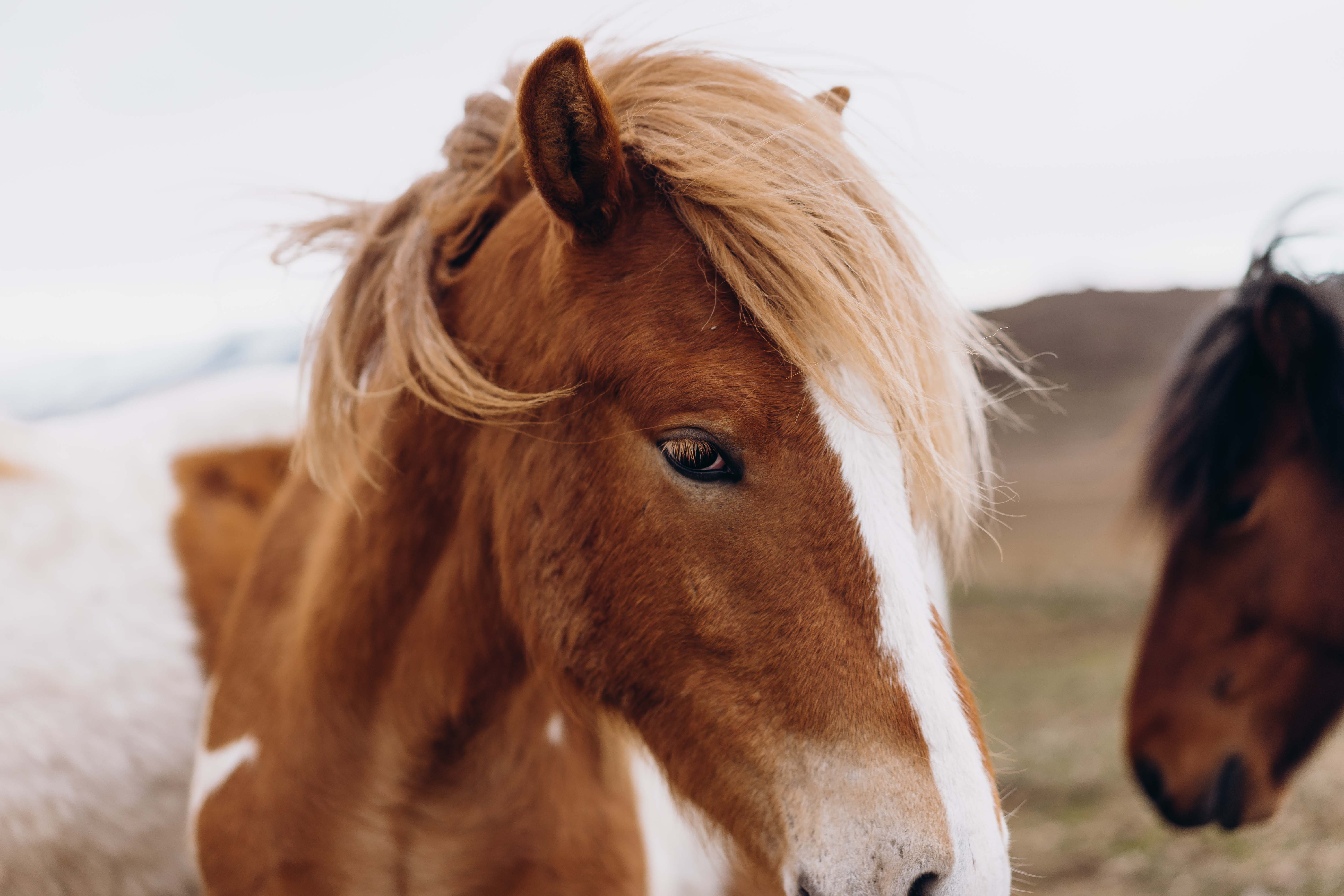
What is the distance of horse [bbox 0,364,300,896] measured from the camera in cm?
182

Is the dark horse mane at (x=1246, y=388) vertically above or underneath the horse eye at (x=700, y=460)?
underneath

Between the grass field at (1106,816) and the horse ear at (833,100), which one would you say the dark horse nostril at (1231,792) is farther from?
the horse ear at (833,100)

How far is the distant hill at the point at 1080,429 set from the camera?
10.9 meters

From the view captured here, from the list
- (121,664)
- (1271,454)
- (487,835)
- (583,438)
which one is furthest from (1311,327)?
(121,664)

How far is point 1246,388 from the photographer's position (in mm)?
2793

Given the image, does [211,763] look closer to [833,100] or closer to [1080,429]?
[833,100]

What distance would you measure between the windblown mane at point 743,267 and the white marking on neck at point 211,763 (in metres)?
0.56

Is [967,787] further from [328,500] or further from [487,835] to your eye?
[328,500]

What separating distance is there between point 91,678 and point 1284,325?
3.48 m

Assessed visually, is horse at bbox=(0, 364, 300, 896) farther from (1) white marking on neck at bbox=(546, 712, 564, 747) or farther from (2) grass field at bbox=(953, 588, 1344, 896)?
(2) grass field at bbox=(953, 588, 1344, 896)

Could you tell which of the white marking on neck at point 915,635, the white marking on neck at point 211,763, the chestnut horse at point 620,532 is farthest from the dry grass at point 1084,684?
the white marking on neck at point 211,763

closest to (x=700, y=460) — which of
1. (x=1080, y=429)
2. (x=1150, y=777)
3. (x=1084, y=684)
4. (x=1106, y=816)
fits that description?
(x=1150, y=777)

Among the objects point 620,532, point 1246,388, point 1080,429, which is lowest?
point 1080,429

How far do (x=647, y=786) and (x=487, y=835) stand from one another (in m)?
0.42
